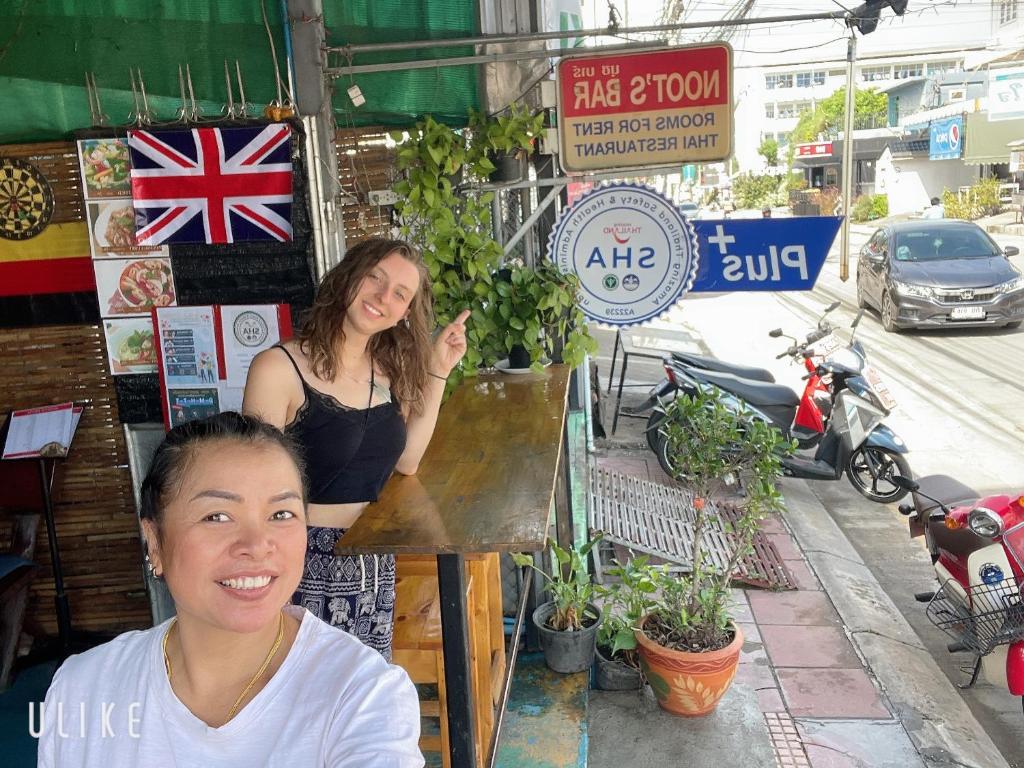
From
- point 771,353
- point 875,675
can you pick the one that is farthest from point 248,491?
point 771,353

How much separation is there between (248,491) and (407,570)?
56.7 inches

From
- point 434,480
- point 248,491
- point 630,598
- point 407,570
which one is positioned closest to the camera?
point 248,491

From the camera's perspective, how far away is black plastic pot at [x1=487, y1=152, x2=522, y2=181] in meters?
3.49

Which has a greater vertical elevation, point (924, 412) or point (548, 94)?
point (548, 94)

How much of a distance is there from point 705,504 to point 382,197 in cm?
185

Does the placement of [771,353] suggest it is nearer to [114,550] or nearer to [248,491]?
[114,550]

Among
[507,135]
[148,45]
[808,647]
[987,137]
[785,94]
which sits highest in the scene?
[785,94]

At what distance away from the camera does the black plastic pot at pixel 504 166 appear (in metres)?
3.49

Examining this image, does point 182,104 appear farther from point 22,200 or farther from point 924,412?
point 924,412

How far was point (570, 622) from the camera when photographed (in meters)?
3.53

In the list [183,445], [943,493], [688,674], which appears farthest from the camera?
[943,493]

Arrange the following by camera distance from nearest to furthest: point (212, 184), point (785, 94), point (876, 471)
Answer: point (212, 184) → point (876, 471) → point (785, 94)

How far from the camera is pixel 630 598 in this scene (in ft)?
11.8

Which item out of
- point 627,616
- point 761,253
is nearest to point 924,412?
point 761,253
